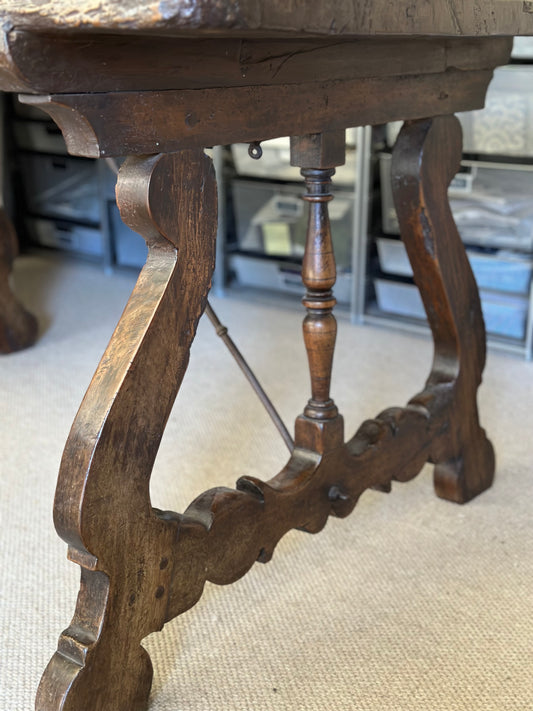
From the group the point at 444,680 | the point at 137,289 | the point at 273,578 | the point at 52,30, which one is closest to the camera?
the point at 52,30

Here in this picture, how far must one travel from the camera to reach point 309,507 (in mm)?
1177

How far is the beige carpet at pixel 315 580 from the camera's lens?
3.47ft

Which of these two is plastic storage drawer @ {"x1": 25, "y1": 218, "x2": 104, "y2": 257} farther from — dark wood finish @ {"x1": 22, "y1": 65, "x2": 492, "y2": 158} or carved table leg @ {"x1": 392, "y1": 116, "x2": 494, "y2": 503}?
dark wood finish @ {"x1": 22, "y1": 65, "x2": 492, "y2": 158}

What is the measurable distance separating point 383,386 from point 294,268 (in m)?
0.72

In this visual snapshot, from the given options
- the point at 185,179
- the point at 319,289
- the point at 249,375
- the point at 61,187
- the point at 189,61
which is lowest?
the point at 61,187

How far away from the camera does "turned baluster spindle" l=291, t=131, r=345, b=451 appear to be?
107 cm

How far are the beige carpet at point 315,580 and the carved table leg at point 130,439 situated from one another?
0.15 metres

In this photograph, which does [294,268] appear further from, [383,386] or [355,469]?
[355,469]

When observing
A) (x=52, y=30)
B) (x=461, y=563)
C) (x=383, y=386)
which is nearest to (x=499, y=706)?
(x=461, y=563)

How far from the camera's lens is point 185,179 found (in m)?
0.89

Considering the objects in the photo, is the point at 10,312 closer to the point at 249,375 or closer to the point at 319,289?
the point at 249,375

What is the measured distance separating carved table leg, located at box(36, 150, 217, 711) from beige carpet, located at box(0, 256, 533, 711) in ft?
0.50

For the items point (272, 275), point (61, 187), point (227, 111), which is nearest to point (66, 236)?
point (61, 187)

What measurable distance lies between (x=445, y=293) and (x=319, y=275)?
282mm
